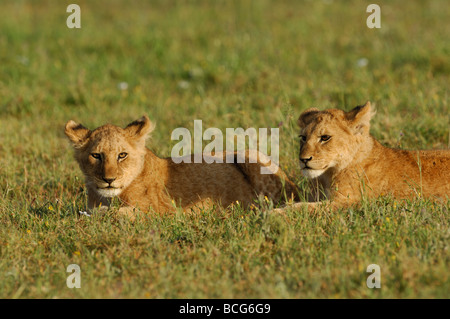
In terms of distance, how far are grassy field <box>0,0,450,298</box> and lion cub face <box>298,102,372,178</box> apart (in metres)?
0.40

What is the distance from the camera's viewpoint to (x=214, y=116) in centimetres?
927

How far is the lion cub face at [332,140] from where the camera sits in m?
5.95

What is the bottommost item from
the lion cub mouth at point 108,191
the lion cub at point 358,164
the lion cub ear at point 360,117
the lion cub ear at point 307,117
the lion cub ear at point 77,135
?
the lion cub mouth at point 108,191

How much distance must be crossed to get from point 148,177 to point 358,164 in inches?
79.9

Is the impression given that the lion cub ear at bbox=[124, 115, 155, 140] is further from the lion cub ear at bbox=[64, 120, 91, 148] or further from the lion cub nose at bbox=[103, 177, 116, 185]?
the lion cub nose at bbox=[103, 177, 116, 185]

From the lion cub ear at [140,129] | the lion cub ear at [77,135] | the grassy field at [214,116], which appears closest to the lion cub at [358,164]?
the grassy field at [214,116]

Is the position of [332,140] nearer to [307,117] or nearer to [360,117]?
[360,117]

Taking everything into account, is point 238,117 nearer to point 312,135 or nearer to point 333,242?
point 312,135

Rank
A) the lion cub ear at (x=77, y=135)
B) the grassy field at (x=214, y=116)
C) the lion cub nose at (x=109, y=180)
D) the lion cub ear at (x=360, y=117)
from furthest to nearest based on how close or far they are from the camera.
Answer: the lion cub ear at (x=77, y=135) → the lion cub ear at (x=360, y=117) → the lion cub nose at (x=109, y=180) → the grassy field at (x=214, y=116)

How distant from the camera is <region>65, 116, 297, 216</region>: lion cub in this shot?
6.00m

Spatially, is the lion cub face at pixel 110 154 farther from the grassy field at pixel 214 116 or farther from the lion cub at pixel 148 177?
the grassy field at pixel 214 116

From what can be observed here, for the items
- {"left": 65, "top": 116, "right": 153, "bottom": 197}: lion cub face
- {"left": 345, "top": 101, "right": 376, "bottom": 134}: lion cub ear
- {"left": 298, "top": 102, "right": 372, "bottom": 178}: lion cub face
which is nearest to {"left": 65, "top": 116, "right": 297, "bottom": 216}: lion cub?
{"left": 65, "top": 116, "right": 153, "bottom": 197}: lion cub face

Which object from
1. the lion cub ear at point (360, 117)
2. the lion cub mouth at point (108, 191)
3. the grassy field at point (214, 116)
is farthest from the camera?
the lion cub ear at point (360, 117)
